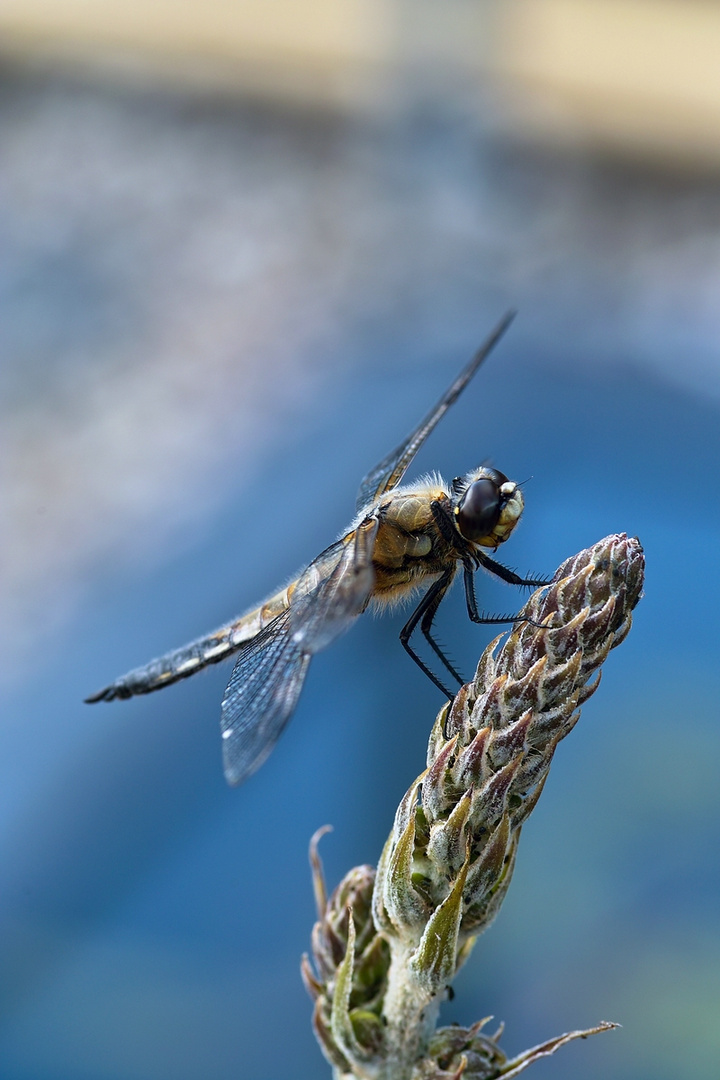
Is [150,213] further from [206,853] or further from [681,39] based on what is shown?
[206,853]

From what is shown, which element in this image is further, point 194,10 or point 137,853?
point 194,10

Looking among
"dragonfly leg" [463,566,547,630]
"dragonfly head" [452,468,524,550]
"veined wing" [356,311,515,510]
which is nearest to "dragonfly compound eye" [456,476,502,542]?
"dragonfly head" [452,468,524,550]

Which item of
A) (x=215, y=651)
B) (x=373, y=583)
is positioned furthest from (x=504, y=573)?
(x=215, y=651)

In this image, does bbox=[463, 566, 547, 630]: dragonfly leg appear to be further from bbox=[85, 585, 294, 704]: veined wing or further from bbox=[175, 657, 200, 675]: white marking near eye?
bbox=[175, 657, 200, 675]: white marking near eye

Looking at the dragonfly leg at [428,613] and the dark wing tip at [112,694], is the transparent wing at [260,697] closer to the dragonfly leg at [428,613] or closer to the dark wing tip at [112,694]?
the dragonfly leg at [428,613]

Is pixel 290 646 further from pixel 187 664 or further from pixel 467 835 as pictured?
pixel 467 835

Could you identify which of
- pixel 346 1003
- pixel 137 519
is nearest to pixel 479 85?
pixel 137 519
